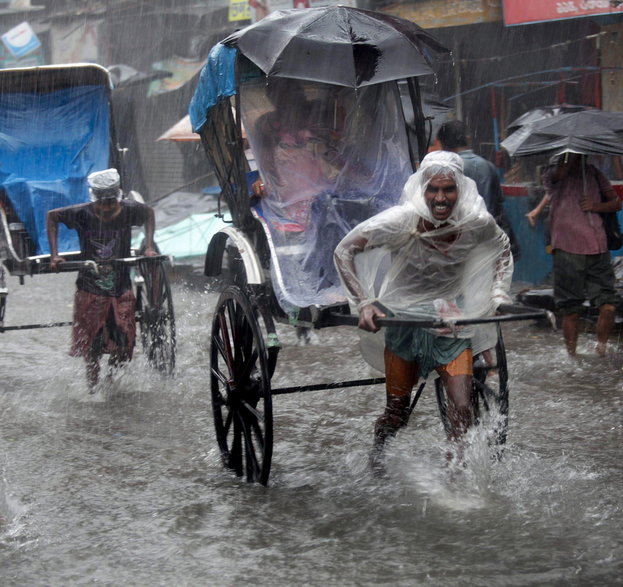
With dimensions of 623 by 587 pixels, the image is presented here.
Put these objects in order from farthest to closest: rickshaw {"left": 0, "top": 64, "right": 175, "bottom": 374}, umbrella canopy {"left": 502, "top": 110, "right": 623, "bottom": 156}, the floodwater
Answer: rickshaw {"left": 0, "top": 64, "right": 175, "bottom": 374} → umbrella canopy {"left": 502, "top": 110, "right": 623, "bottom": 156} → the floodwater

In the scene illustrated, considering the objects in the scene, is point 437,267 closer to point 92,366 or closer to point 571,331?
point 92,366

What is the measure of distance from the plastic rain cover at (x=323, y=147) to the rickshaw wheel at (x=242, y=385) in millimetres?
588

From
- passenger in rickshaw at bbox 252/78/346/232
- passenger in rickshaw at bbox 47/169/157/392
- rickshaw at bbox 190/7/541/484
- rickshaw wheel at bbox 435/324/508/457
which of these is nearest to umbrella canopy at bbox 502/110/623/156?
rickshaw at bbox 190/7/541/484

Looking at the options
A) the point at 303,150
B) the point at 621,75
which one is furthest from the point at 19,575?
the point at 621,75

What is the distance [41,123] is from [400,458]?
582cm

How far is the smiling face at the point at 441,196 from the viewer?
13.7 feet

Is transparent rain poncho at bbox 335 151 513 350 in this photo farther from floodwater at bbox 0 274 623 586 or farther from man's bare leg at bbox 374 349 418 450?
floodwater at bbox 0 274 623 586

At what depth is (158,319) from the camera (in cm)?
743

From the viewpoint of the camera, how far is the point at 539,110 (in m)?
9.21

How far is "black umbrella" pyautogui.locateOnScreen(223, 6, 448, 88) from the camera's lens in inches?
193

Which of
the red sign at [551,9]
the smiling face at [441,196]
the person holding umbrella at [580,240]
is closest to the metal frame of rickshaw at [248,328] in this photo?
the smiling face at [441,196]

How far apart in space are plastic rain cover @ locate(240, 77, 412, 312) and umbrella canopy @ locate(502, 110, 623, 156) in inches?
88.7

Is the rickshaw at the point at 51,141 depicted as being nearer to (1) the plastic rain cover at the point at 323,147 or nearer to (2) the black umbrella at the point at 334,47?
(1) the plastic rain cover at the point at 323,147

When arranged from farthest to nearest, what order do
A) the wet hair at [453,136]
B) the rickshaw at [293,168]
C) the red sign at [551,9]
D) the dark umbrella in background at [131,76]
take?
1. the dark umbrella in background at [131,76]
2. the red sign at [551,9]
3. the wet hair at [453,136]
4. the rickshaw at [293,168]
